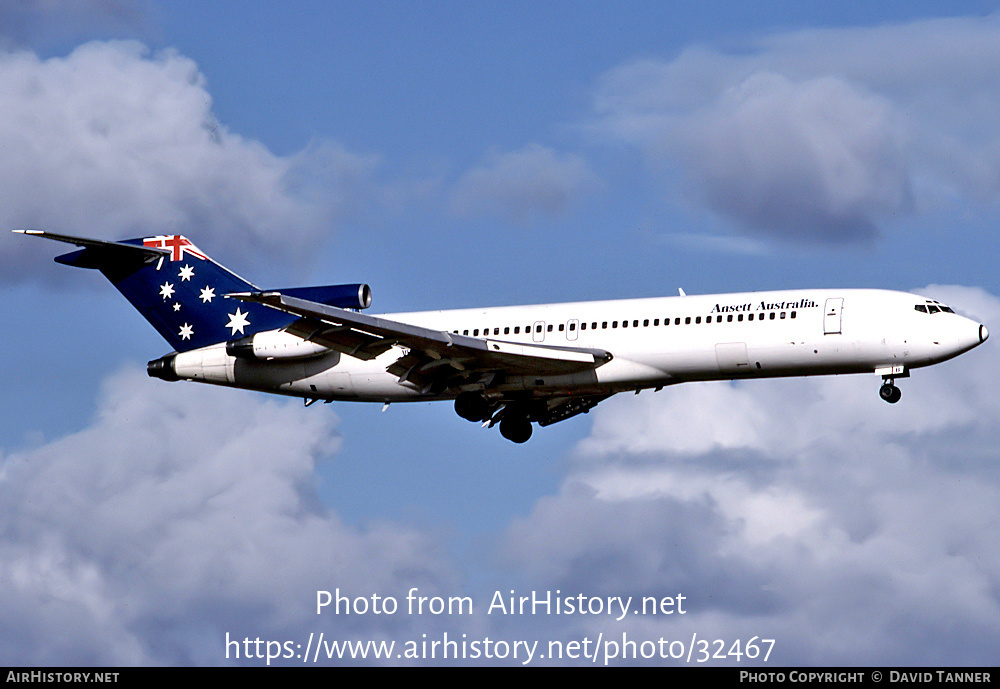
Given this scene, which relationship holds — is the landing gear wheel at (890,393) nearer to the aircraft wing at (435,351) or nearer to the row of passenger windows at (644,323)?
the row of passenger windows at (644,323)

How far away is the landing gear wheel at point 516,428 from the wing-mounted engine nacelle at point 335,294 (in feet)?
24.6

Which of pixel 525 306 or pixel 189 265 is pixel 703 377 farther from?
pixel 189 265

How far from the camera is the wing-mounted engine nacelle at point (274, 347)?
147ft

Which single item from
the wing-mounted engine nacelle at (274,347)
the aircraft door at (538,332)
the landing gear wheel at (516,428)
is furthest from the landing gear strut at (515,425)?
the wing-mounted engine nacelle at (274,347)

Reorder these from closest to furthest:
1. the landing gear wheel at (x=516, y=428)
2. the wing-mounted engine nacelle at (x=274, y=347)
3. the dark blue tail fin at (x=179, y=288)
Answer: the wing-mounted engine nacelle at (x=274, y=347)
the dark blue tail fin at (x=179, y=288)
the landing gear wheel at (x=516, y=428)

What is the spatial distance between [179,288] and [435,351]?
998cm

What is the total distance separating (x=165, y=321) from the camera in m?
→ 48.2

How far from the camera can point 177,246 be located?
160 ft
